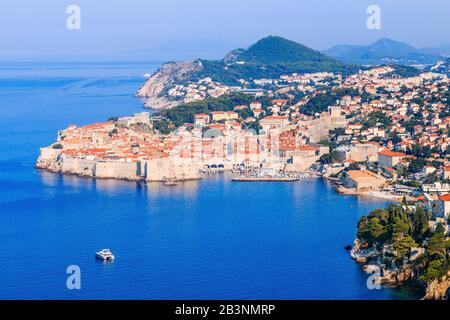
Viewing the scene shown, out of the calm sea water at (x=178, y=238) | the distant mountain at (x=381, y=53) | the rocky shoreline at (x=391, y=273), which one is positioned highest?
the distant mountain at (x=381, y=53)

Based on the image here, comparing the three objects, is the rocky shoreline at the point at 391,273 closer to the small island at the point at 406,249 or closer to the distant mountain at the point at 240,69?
the small island at the point at 406,249

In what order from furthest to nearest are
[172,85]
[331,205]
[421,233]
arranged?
[172,85]
[331,205]
[421,233]

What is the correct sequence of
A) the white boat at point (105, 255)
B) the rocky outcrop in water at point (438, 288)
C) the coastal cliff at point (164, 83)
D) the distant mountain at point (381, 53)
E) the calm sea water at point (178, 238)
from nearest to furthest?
the rocky outcrop in water at point (438, 288), the calm sea water at point (178, 238), the white boat at point (105, 255), the coastal cliff at point (164, 83), the distant mountain at point (381, 53)

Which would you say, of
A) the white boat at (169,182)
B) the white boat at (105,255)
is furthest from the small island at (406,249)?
the white boat at (169,182)

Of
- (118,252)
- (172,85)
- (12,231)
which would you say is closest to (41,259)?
(118,252)

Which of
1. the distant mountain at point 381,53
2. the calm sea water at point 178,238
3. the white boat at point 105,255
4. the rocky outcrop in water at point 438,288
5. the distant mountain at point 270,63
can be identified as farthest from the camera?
the distant mountain at point 381,53

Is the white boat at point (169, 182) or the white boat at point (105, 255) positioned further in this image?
the white boat at point (169, 182)

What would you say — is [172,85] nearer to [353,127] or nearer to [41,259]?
[353,127]

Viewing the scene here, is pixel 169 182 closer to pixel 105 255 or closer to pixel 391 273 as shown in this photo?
pixel 105 255
